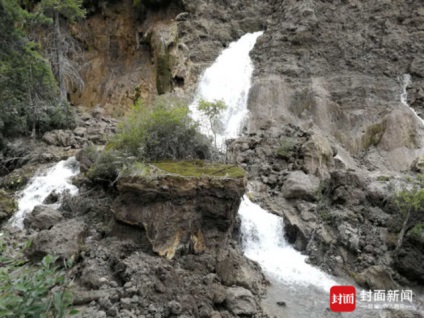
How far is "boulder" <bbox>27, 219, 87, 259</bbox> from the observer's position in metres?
7.05

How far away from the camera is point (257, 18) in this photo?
77.5ft

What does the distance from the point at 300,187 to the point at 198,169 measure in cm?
456

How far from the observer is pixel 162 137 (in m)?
9.56

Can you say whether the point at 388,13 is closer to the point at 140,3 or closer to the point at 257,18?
the point at 257,18

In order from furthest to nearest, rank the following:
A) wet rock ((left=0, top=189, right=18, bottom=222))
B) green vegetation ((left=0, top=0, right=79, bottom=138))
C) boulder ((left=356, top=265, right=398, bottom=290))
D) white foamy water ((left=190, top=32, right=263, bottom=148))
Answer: white foamy water ((left=190, top=32, right=263, bottom=148)) < green vegetation ((left=0, top=0, right=79, bottom=138)) < wet rock ((left=0, top=189, right=18, bottom=222)) < boulder ((left=356, top=265, right=398, bottom=290))

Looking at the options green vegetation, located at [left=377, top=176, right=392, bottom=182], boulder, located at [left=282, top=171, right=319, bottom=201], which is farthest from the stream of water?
green vegetation, located at [left=377, top=176, right=392, bottom=182]

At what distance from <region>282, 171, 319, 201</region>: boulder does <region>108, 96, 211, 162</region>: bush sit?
3402mm

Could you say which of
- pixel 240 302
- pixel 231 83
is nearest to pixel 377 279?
pixel 240 302

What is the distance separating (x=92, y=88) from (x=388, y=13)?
A: 1956cm

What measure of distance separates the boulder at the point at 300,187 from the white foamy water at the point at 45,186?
705cm

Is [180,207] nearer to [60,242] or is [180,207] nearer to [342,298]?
[60,242]

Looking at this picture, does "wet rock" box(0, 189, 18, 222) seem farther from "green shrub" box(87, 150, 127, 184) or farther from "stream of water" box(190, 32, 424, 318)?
"stream of water" box(190, 32, 424, 318)

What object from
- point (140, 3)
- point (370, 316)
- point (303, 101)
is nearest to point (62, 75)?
point (140, 3)

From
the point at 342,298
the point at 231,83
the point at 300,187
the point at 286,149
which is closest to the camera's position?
the point at 342,298
